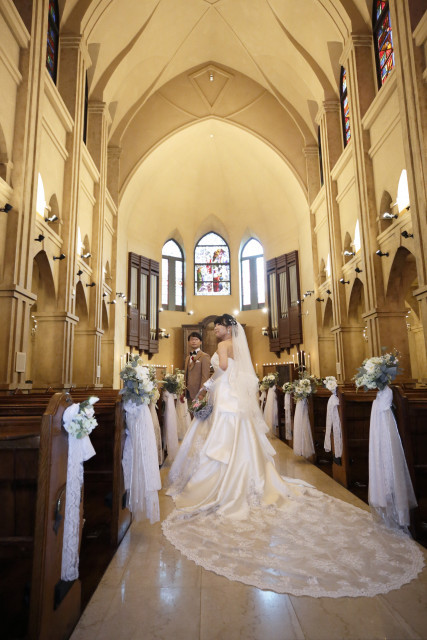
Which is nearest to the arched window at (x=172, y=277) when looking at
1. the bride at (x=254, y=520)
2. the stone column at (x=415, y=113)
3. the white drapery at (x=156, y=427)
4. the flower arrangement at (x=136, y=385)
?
the white drapery at (x=156, y=427)

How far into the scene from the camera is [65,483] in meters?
2.35

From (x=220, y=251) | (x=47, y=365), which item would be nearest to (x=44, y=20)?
(x=47, y=365)

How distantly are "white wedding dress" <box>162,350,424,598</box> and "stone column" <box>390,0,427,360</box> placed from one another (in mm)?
4214

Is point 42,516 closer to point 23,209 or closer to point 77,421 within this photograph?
point 77,421

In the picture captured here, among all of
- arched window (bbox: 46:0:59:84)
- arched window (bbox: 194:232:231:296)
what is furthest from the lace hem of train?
arched window (bbox: 194:232:231:296)

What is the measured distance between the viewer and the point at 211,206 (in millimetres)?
21344

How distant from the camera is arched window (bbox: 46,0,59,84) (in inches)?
409

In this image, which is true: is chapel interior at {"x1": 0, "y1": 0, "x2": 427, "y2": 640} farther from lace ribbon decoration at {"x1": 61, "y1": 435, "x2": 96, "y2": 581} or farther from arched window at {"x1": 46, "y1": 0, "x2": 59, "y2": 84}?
lace ribbon decoration at {"x1": 61, "y1": 435, "x2": 96, "y2": 581}

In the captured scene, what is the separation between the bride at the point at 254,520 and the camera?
2828 mm

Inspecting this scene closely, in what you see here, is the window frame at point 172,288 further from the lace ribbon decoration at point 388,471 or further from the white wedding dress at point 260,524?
the lace ribbon decoration at point 388,471

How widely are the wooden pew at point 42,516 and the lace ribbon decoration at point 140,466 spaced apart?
54.4 inches

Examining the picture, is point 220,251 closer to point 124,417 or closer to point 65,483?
point 124,417

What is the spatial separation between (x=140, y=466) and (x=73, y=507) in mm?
1538

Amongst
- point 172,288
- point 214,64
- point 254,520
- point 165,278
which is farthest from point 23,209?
point 172,288
